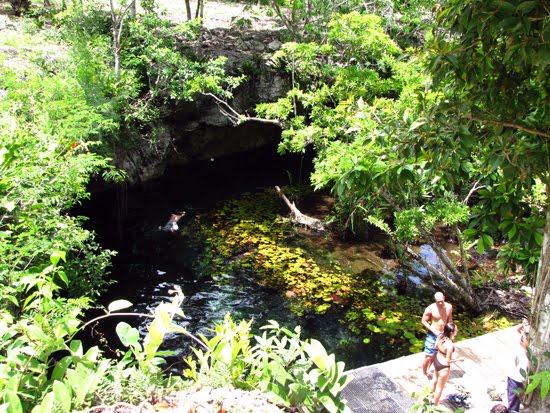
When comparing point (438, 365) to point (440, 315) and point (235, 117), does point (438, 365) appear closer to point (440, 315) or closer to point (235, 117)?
point (440, 315)

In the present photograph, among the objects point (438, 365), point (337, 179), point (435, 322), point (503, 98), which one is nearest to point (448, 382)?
point (438, 365)

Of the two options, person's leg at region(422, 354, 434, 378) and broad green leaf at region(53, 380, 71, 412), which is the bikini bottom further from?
broad green leaf at region(53, 380, 71, 412)

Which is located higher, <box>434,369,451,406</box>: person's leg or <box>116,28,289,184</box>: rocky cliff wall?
<box>116,28,289,184</box>: rocky cliff wall

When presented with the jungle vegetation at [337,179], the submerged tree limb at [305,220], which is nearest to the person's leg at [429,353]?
the jungle vegetation at [337,179]

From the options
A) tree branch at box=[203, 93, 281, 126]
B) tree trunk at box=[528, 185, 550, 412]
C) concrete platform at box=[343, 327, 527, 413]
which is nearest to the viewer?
tree trunk at box=[528, 185, 550, 412]

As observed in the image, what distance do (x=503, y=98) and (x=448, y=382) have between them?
420 centimetres

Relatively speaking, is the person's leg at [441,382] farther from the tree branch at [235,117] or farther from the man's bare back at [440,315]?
the tree branch at [235,117]

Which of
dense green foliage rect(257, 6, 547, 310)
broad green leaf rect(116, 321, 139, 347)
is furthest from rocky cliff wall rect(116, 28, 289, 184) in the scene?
broad green leaf rect(116, 321, 139, 347)

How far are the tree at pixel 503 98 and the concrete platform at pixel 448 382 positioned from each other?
7.70ft

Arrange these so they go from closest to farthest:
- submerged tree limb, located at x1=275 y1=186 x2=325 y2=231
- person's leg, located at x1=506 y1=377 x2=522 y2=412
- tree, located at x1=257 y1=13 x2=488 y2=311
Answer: person's leg, located at x1=506 y1=377 x2=522 y2=412, tree, located at x1=257 y1=13 x2=488 y2=311, submerged tree limb, located at x1=275 y1=186 x2=325 y2=231

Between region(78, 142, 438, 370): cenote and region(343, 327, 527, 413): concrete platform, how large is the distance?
1.33 m

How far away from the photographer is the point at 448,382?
230 inches

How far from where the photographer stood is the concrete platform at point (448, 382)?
17.2 feet

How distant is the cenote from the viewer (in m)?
7.86
